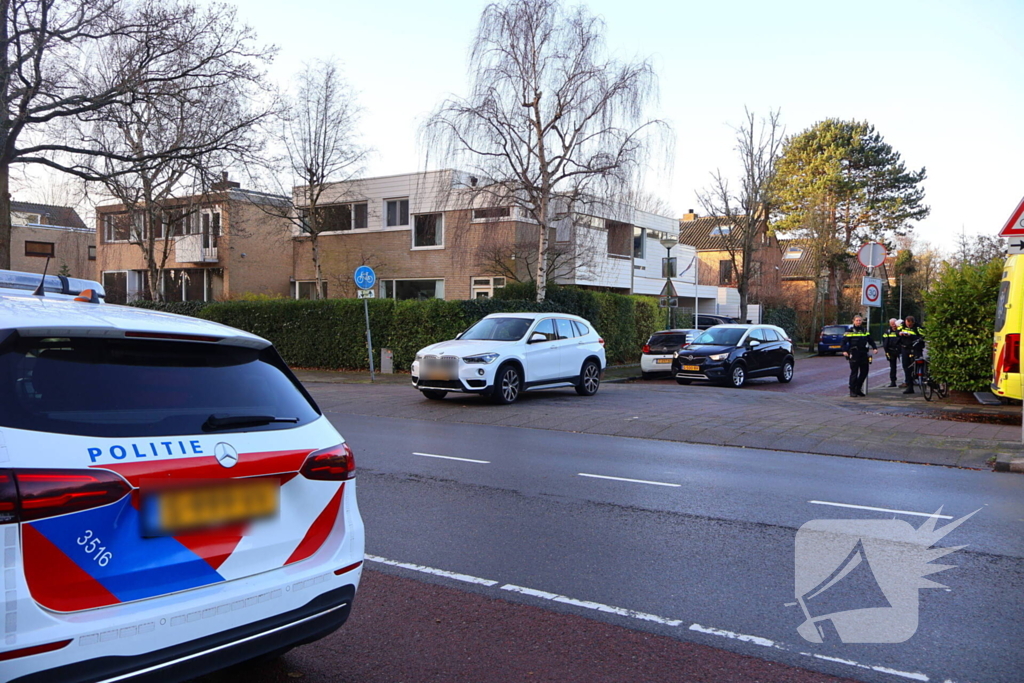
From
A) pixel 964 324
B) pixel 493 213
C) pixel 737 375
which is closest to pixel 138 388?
pixel 964 324

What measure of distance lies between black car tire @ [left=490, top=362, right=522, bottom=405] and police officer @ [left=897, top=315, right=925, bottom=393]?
377 inches

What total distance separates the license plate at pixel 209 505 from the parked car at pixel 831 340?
39381mm

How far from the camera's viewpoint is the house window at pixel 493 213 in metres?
23.3

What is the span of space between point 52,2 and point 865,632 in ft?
69.7

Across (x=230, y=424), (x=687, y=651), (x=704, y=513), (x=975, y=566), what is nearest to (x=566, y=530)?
(x=704, y=513)

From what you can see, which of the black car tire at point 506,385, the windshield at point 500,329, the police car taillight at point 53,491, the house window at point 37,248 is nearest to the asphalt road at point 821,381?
the windshield at point 500,329

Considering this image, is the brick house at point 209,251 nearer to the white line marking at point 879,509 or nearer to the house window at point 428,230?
the house window at point 428,230

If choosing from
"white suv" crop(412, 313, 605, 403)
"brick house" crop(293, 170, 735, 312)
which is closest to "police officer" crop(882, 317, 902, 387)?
"white suv" crop(412, 313, 605, 403)

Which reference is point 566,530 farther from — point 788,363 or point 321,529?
point 788,363

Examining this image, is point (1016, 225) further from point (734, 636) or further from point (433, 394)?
point (433, 394)

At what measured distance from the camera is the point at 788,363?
2334 cm

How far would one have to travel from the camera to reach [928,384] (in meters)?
16.8

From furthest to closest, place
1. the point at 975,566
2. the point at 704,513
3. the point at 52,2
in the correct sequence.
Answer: the point at 52,2 → the point at 704,513 → the point at 975,566

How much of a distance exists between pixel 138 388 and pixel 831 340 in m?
39.9
